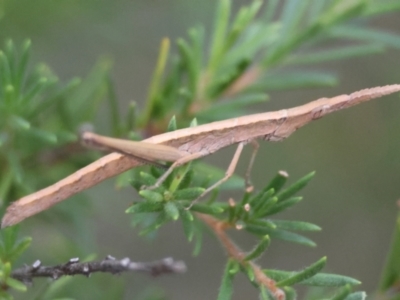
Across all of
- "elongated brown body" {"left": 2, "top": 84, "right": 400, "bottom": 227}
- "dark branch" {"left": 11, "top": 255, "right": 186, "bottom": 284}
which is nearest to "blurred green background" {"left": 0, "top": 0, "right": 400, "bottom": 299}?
"elongated brown body" {"left": 2, "top": 84, "right": 400, "bottom": 227}

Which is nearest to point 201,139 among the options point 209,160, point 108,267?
point 108,267

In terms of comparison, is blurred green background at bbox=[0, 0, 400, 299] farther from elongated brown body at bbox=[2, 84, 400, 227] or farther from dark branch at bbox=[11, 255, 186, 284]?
dark branch at bbox=[11, 255, 186, 284]

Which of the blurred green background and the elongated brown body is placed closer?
the elongated brown body

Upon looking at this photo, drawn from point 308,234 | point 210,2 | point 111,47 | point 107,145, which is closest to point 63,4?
point 111,47

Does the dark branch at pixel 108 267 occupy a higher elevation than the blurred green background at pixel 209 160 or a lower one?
lower

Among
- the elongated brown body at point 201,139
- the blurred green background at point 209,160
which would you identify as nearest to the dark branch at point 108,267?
the elongated brown body at point 201,139

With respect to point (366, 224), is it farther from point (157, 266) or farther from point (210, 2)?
point (157, 266)

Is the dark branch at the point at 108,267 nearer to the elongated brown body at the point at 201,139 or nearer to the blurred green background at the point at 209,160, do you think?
the elongated brown body at the point at 201,139
